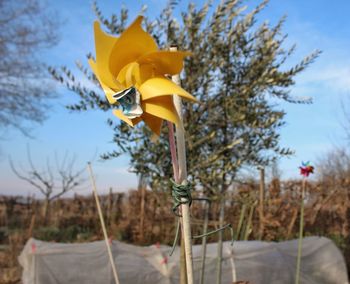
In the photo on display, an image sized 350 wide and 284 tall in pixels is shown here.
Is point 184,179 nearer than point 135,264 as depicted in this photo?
Yes

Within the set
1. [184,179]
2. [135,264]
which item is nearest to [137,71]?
[184,179]

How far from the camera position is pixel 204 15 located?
8.77 ft

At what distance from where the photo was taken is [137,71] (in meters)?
1.11

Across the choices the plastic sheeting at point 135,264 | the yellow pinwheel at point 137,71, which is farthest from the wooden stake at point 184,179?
the plastic sheeting at point 135,264

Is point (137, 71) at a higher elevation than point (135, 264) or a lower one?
higher

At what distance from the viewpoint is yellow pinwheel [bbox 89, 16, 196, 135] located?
107 cm

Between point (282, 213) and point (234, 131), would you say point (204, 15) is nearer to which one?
point (234, 131)

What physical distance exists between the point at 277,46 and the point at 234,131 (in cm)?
61

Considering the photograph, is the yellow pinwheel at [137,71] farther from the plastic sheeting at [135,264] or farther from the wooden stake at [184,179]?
the plastic sheeting at [135,264]

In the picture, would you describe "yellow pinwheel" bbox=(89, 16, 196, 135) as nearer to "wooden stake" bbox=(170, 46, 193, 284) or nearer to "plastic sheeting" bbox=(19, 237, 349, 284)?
"wooden stake" bbox=(170, 46, 193, 284)

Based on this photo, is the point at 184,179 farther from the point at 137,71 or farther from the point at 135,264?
the point at 135,264

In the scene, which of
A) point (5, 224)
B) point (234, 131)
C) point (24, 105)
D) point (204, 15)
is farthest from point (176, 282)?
point (24, 105)

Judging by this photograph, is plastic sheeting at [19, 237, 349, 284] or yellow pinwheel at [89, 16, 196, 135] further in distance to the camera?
plastic sheeting at [19, 237, 349, 284]

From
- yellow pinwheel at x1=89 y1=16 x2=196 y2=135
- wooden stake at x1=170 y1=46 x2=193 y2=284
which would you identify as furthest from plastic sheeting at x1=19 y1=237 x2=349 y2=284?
yellow pinwheel at x1=89 y1=16 x2=196 y2=135
